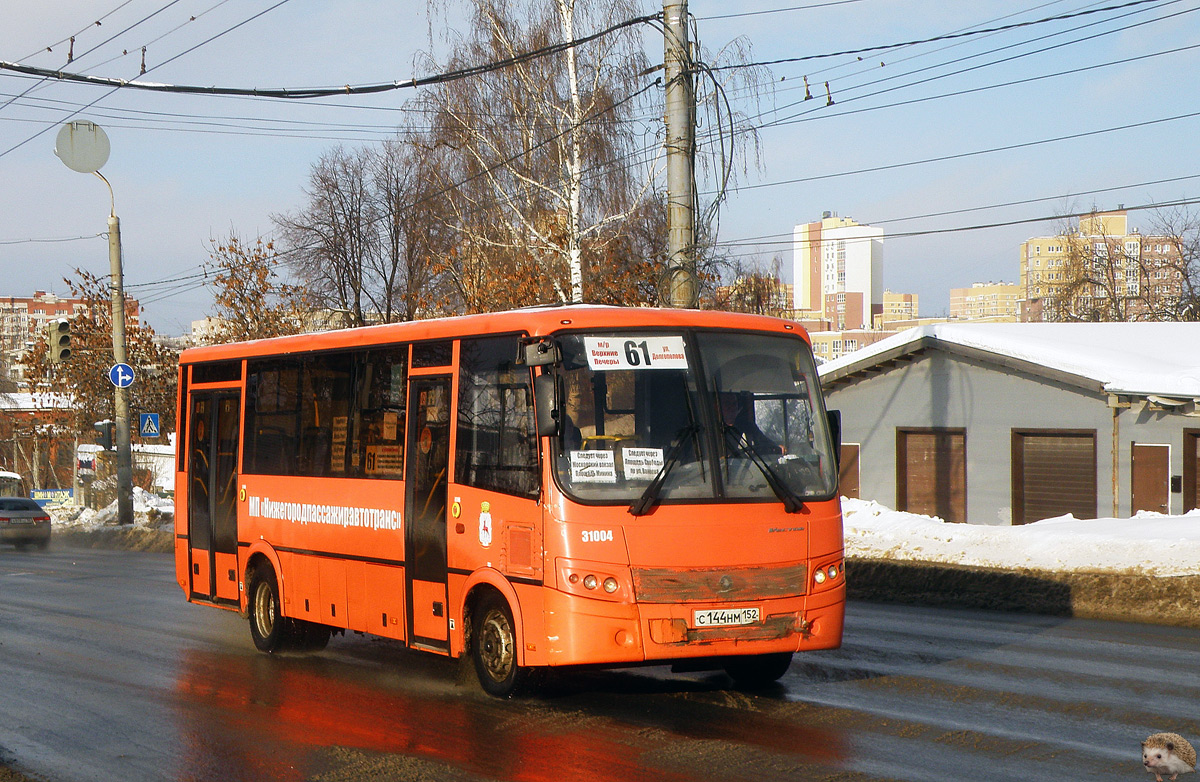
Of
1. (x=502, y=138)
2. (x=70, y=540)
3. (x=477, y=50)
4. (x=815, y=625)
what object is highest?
(x=477, y=50)

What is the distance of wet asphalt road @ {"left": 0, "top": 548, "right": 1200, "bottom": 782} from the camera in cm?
734

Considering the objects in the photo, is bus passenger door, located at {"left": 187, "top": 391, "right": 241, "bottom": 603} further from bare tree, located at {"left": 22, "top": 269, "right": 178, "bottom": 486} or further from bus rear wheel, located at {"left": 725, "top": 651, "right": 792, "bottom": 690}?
bare tree, located at {"left": 22, "top": 269, "right": 178, "bottom": 486}

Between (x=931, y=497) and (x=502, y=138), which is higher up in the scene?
(x=502, y=138)

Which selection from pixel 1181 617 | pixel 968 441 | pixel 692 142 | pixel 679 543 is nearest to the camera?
pixel 679 543

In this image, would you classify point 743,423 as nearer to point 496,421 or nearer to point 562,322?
point 562,322

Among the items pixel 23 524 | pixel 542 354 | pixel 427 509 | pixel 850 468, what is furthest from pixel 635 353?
pixel 23 524

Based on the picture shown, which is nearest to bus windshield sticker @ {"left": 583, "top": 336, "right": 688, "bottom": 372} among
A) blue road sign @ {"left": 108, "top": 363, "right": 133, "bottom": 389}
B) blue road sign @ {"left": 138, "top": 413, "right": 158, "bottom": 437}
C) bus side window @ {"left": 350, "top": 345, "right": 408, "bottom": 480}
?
bus side window @ {"left": 350, "top": 345, "right": 408, "bottom": 480}

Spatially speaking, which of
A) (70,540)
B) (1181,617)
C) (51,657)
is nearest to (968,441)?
(1181,617)

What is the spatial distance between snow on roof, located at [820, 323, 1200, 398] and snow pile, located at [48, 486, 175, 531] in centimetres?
1866

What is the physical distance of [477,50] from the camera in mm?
33812

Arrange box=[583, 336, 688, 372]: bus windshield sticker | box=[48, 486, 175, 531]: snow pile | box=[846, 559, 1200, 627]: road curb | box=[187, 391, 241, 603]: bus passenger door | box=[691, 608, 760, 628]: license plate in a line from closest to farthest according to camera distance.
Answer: box=[691, 608, 760, 628]: license plate → box=[583, 336, 688, 372]: bus windshield sticker → box=[187, 391, 241, 603]: bus passenger door → box=[846, 559, 1200, 627]: road curb → box=[48, 486, 175, 531]: snow pile

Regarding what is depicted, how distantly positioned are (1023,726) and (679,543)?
2.43m

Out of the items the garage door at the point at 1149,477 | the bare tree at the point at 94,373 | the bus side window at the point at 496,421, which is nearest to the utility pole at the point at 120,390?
the bare tree at the point at 94,373

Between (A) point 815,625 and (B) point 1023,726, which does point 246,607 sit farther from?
(B) point 1023,726
